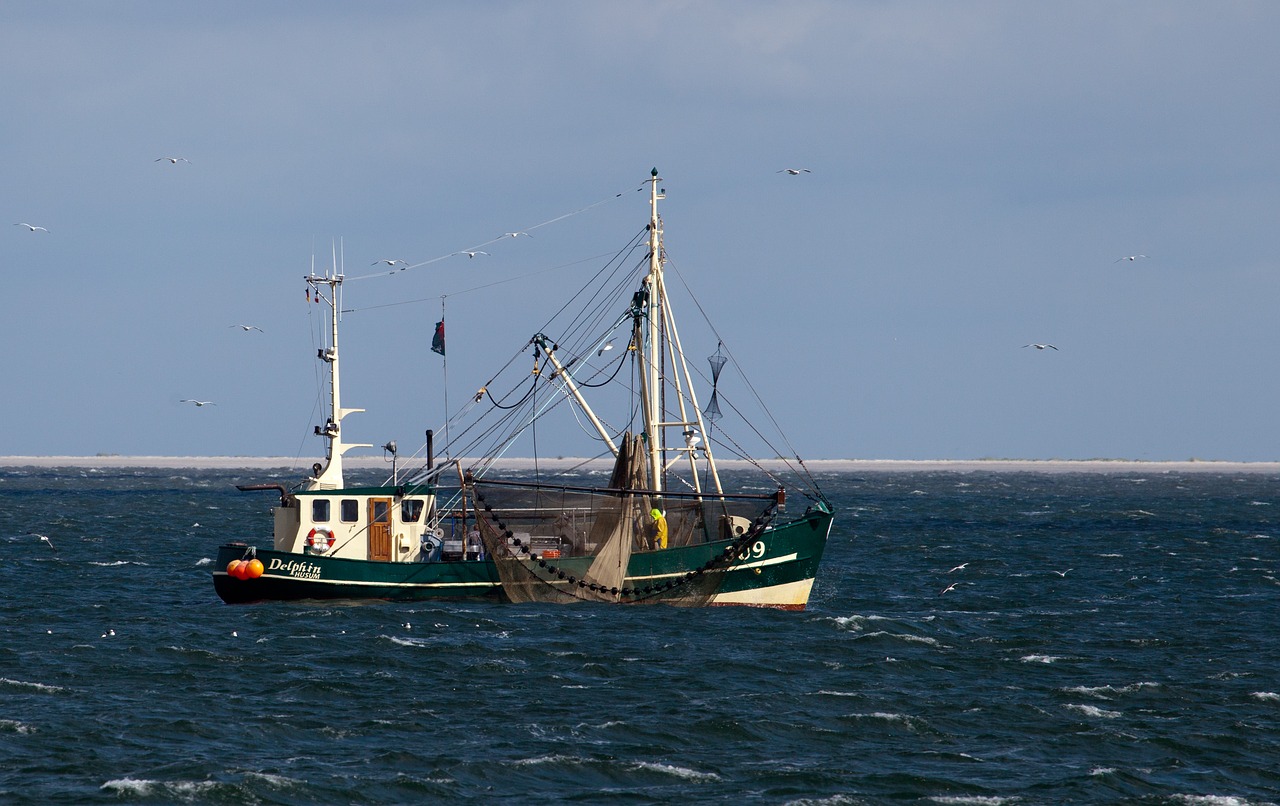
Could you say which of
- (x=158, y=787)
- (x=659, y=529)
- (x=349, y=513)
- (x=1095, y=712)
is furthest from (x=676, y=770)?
(x=349, y=513)

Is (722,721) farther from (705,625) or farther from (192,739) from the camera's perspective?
(705,625)

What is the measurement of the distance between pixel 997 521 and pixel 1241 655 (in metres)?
52.7

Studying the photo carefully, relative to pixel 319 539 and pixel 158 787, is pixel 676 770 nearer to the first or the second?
pixel 158 787

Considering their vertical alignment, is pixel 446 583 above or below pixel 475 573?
below

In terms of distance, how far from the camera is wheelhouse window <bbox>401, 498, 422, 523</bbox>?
134 ft

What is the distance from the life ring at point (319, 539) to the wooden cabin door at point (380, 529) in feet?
3.63

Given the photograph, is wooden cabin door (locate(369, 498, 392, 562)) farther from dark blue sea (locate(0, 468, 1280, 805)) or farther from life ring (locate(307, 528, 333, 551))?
dark blue sea (locate(0, 468, 1280, 805))

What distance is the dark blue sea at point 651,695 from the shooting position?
22062 mm

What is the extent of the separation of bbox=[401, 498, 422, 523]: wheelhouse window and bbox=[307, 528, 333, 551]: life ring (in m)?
2.00

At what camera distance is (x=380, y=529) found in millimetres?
40656

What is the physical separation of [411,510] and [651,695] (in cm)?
1443

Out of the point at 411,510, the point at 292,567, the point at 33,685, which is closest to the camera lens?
the point at 33,685

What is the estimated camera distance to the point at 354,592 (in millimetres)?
39844

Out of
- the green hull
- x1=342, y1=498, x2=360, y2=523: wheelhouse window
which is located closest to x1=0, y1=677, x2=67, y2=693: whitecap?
the green hull
